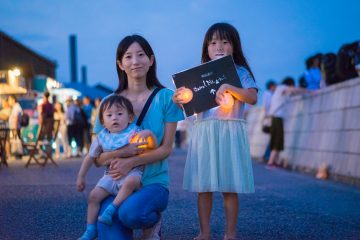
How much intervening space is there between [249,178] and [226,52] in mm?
988

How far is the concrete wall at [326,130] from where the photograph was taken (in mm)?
9906

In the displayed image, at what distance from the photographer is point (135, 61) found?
4176 mm

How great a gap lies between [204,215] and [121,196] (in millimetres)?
979

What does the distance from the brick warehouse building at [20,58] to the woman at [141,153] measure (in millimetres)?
31297

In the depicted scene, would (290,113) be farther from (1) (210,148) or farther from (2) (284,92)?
(1) (210,148)

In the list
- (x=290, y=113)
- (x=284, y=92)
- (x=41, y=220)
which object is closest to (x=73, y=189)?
(x=41, y=220)

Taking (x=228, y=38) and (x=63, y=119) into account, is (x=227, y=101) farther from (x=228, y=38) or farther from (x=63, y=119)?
(x=63, y=119)

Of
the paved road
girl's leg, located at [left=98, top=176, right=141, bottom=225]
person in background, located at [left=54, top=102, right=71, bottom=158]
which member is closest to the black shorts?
the paved road

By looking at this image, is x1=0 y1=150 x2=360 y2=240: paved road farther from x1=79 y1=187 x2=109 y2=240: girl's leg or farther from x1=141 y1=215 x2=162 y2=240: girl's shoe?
x1=79 y1=187 x2=109 y2=240: girl's leg

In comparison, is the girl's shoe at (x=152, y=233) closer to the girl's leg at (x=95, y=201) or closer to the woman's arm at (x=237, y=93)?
the girl's leg at (x=95, y=201)

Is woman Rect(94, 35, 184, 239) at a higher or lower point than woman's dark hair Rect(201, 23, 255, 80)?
lower

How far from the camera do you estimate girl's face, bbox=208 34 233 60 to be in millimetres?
4719

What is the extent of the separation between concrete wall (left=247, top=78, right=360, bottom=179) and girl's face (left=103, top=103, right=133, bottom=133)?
623 centimetres

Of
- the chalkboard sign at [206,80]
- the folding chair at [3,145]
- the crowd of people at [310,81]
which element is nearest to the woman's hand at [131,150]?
the chalkboard sign at [206,80]
